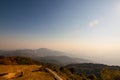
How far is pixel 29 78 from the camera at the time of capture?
2239 centimetres

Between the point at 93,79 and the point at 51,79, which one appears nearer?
the point at 51,79

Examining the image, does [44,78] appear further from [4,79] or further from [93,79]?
[93,79]

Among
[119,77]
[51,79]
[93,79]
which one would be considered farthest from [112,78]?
[51,79]

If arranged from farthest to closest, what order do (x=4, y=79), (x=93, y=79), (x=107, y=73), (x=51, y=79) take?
(x=107, y=73)
(x=93, y=79)
(x=51, y=79)
(x=4, y=79)

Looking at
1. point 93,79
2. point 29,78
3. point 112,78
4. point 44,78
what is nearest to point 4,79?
point 29,78

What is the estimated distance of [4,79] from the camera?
21266mm

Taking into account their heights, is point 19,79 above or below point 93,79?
above

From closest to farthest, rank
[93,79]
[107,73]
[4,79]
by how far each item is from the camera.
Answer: [4,79], [93,79], [107,73]

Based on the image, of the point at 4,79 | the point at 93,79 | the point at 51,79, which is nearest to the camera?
the point at 4,79

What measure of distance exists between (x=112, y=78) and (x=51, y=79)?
4293 cm

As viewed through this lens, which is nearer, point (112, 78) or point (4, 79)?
point (4, 79)

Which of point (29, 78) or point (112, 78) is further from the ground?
point (29, 78)

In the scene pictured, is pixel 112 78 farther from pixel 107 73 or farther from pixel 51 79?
pixel 51 79

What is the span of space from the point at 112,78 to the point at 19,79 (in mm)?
47430
